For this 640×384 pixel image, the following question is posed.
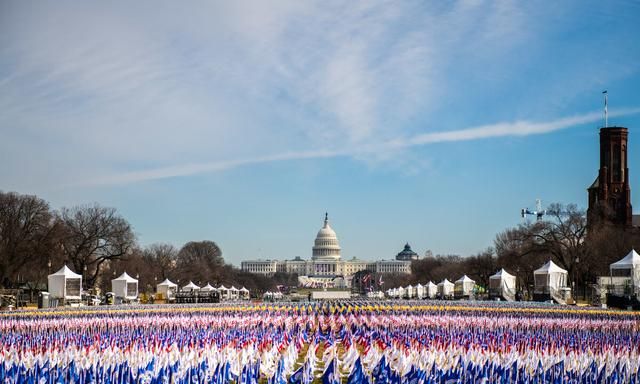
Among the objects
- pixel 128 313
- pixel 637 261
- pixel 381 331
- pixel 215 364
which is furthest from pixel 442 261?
pixel 215 364

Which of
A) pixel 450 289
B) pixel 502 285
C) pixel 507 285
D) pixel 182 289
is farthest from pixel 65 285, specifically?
pixel 450 289

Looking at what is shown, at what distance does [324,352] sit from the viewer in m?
17.8

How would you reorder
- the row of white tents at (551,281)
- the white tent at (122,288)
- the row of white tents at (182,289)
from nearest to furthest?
the row of white tents at (551,281)
the white tent at (122,288)
the row of white tents at (182,289)

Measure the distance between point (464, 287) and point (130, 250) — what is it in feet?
117

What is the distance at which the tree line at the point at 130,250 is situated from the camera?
209ft

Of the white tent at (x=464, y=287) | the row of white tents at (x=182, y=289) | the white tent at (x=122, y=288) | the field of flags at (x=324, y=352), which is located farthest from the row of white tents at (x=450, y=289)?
the field of flags at (x=324, y=352)

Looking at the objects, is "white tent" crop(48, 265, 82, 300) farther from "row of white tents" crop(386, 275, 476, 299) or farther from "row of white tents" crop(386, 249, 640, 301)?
"row of white tents" crop(386, 275, 476, 299)

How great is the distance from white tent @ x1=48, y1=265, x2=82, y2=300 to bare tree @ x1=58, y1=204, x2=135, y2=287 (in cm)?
2275

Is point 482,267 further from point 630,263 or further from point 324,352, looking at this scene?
point 324,352

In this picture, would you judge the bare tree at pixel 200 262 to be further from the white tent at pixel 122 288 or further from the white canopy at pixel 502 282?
the white canopy at pixel 502 282

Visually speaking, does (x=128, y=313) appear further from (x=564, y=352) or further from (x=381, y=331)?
(x=564, y=352)

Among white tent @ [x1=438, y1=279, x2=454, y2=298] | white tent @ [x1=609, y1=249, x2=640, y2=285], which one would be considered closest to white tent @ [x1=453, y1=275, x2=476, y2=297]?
white tent @ [x1=438, y1=279, x2=454, y2=298]

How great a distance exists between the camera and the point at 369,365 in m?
15.6

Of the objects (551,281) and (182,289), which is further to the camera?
(182,289)
